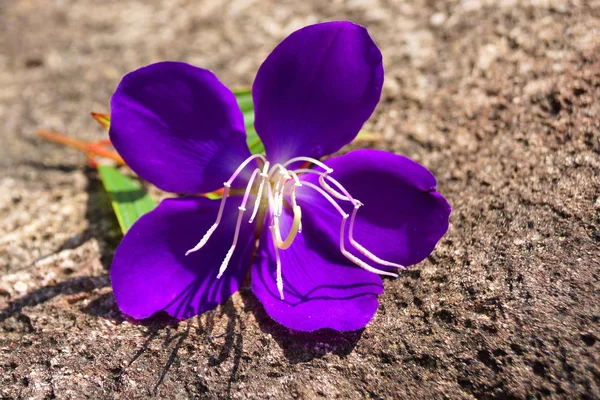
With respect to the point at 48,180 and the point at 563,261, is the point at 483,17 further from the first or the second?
the point at 48,180

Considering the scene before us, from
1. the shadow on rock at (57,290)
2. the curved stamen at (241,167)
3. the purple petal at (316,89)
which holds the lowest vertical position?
the shadow on rock at (57,290)

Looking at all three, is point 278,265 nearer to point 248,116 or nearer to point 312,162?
point 312,162

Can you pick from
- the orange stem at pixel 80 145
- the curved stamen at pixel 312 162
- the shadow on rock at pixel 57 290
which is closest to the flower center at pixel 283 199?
the curved stamen at pixel 312 162

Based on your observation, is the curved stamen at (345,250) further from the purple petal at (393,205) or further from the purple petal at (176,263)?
the purple petal at (176,263)

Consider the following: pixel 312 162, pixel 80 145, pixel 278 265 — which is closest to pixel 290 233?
pixel 278 265

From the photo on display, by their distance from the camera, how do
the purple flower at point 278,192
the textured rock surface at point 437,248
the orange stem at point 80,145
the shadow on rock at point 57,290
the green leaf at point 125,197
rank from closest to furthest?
1. the textured rock surface at point 437,248
2. the purple flower at point 278,192
3. the shadow on rock at point 57,290
4. the green leaf at point 125,197
5. the orange stem at point 80,145

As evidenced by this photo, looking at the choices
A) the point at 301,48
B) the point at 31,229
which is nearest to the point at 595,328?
the point at 301,48

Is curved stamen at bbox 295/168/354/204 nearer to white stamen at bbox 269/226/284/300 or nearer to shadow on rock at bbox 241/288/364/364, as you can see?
white stamen at bbox 269/226/284/300

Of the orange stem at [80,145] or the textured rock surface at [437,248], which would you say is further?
the orange stem at [80,145]

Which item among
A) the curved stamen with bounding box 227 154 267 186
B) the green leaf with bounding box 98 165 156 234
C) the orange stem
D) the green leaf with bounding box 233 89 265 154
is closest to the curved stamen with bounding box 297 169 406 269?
the curved stamen with bounding box 227 154 267 186
